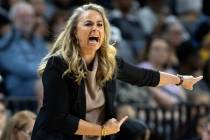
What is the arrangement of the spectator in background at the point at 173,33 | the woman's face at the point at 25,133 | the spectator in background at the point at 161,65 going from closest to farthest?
the woman's face at the point at 25,133 → the spectator in background at the point at 161,65 → the spectator in background at the point at 173,33

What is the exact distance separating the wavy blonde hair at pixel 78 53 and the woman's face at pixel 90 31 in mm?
31

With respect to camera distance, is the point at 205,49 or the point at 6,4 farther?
the point at 205,49

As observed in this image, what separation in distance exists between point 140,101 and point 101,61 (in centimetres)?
382

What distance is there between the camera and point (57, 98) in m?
4.52

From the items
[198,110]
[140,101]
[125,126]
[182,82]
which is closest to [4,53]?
[140,101]

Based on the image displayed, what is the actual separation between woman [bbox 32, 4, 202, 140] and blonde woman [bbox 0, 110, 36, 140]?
3.23 ft

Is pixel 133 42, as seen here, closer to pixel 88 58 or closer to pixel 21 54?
pixel 21 54

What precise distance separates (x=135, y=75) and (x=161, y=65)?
437cm

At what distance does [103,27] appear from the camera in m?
4.63

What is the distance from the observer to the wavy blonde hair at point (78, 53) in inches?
179

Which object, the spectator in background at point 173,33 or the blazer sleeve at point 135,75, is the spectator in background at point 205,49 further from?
the blazer sleeve at point 135,75

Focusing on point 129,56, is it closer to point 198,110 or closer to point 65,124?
point 198,110

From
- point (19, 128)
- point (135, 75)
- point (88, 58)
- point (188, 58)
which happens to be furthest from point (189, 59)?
point (88, 58)

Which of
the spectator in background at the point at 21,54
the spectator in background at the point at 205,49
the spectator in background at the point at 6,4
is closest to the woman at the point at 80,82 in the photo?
the spectator in background at the point at 21,54
